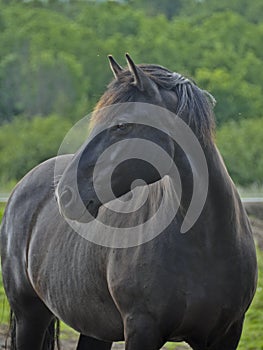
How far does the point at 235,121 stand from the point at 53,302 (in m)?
19.6

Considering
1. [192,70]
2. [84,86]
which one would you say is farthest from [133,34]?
[84,86]

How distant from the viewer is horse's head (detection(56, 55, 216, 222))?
11.9 ft

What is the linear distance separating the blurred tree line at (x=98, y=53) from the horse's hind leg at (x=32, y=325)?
1563 cm

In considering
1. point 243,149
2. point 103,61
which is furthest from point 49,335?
point 103,61

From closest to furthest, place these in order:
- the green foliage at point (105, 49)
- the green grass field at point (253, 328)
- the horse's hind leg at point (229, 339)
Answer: the horse's hind leg at point (229, 339), the green grass field at point (253, 328), the green foliage at point (105, 49)

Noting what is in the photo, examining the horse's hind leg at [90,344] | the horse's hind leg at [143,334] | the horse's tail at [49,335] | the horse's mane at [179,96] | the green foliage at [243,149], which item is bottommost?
the green foliage at [243,149]

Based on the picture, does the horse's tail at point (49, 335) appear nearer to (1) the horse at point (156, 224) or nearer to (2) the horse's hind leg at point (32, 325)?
(2) the horse's hind leg at point (32, 325)

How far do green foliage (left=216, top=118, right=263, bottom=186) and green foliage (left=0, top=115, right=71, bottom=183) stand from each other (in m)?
4.47

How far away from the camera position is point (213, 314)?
12.8ft

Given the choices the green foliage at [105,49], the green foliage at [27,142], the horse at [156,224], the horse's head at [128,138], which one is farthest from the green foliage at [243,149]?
the horse's head at [128,138]

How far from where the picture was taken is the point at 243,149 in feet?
75.5

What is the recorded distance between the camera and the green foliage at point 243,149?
21.8m

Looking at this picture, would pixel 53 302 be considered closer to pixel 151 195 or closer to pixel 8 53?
pixel 151 195

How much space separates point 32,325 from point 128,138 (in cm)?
203
